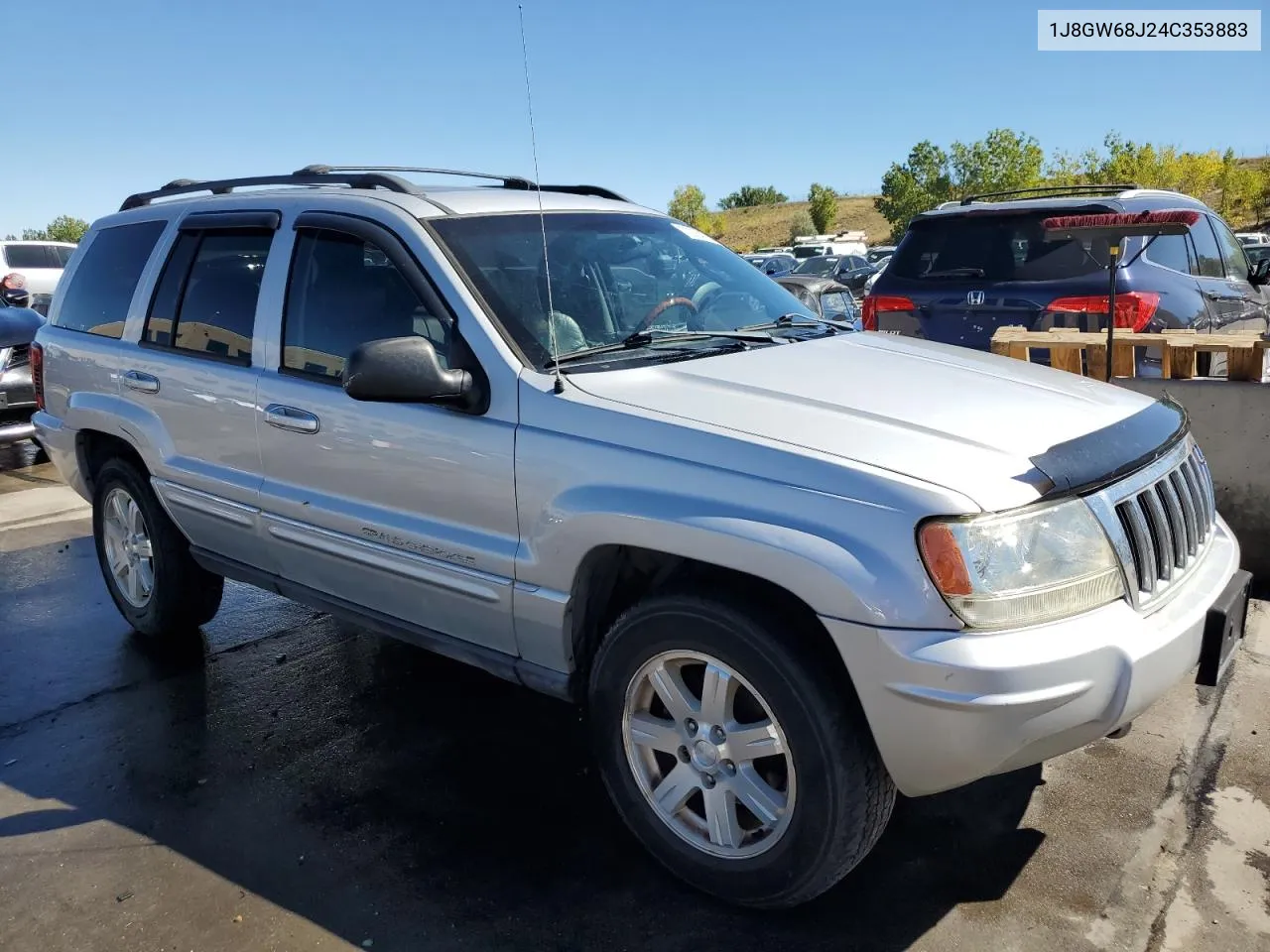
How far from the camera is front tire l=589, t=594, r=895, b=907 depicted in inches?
97.5

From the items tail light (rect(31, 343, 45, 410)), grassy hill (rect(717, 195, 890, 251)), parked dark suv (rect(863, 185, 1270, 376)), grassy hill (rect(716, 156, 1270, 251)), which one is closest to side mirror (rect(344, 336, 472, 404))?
tail light (rect(31, 343, 45, 410))

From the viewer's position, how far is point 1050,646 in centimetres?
229

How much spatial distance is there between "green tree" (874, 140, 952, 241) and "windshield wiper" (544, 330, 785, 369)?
5692 cm

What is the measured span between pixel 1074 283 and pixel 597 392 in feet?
13.6

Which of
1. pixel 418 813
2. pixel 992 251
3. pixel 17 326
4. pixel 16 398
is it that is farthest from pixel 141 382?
pixel 17 326

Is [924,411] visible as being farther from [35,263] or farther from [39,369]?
[35,263]

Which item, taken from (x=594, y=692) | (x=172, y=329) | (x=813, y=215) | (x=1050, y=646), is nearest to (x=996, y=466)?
(x=1050, y=646)

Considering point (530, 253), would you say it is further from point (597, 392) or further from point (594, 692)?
point (594, 692)

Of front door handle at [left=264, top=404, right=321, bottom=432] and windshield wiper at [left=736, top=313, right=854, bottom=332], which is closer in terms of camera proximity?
front door handle at [left=264, top=404, right=321, bottom=432]

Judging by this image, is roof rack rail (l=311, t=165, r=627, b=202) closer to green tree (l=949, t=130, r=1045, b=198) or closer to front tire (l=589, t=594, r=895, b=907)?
front tire (l=589, t=594, r=895, b=907)

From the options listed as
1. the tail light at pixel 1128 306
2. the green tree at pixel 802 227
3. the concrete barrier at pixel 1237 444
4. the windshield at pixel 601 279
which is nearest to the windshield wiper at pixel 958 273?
the tail light at pixel 1128 306

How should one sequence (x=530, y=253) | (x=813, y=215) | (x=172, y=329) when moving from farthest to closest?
(x=813, y=215), (x=172, y=329), (x=530, y=253)

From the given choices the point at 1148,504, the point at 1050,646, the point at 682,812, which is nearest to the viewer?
the point at 1050,646

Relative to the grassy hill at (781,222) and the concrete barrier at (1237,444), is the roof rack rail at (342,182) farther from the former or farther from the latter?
the grassy hill at (781,222)
